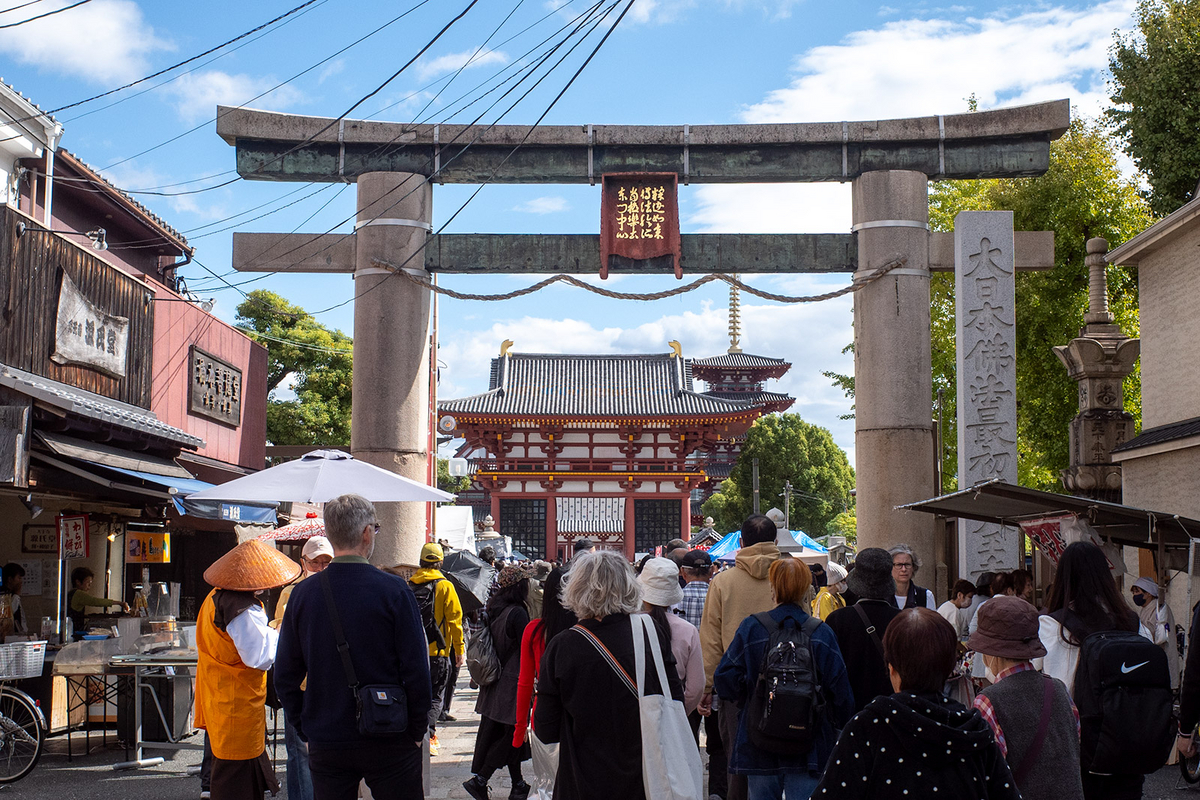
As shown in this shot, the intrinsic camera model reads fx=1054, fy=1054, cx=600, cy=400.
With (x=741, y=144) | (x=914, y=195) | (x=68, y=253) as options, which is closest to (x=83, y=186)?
(x=68, y=253)

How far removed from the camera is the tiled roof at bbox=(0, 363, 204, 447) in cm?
902

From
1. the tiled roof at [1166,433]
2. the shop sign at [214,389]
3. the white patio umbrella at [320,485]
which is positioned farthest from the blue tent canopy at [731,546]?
the white patio umbrella at [320,485]

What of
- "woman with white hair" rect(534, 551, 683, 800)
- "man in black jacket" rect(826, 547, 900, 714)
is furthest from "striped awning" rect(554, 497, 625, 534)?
"woman with white hair" rect(534, 551, 683, 800)

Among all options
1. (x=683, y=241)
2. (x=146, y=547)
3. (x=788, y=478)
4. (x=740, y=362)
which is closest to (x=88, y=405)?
(x=146, y=547)

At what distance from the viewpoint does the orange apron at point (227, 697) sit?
17.2ft

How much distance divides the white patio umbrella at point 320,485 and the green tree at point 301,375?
2184 centimetres

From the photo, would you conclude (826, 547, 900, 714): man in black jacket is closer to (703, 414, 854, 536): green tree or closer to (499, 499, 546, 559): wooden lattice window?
(499, 499, 546, 559): wooden lattice window

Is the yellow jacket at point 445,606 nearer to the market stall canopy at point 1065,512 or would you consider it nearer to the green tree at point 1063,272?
the market stall canopy at point 1065,512

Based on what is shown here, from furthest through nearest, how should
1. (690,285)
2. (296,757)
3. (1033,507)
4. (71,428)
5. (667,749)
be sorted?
(690,285), (71,428), (1033,507), (296,757), (667,749)

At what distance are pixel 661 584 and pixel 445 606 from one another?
9.36ft

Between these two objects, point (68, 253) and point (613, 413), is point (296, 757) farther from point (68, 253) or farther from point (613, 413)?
point (613, 413)

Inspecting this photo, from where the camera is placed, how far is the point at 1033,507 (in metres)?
Answer: 8.45

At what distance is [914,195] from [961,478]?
10.8ft

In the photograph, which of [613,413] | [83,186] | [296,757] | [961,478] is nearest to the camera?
[296,757]
